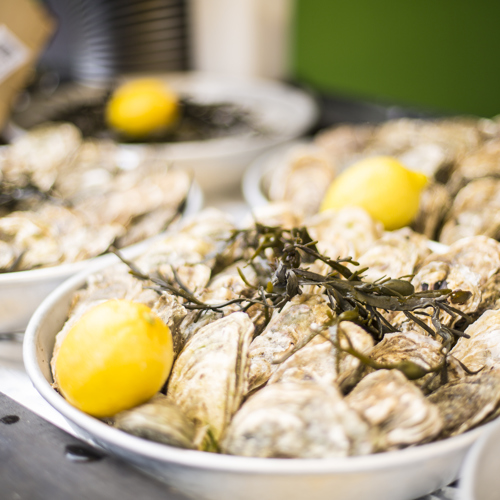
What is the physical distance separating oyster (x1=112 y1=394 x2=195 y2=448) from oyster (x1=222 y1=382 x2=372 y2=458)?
0.04 m

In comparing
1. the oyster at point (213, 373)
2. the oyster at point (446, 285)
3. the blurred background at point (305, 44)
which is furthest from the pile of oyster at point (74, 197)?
the blurred background at point (305, 44)

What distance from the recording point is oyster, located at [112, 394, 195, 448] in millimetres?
431

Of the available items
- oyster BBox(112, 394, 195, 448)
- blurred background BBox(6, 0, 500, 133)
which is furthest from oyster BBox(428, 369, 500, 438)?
blurred background BBox(6, 0, 500, 133)

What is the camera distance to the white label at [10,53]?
4.12 ft

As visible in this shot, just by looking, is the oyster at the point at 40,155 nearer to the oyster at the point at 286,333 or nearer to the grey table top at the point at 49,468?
the grey table top at the point at 49,468

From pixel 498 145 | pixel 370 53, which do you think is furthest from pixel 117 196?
pixel 370 53

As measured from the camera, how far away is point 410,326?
0.58m

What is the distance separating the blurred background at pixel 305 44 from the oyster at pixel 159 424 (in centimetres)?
163

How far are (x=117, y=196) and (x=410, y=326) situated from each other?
2.19 feet

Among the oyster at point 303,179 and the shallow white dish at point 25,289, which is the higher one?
the oyster at point 303,179

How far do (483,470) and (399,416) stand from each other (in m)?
0.07

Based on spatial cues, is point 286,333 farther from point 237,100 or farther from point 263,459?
point 237,100

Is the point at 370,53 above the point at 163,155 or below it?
above

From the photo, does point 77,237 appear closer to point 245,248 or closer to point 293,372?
point 245,248
